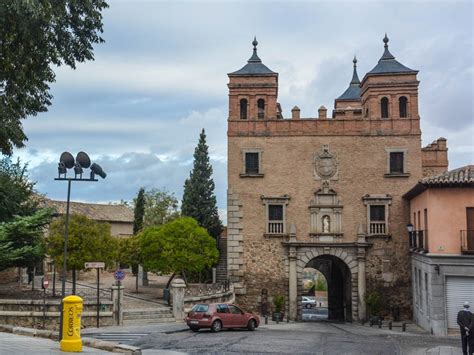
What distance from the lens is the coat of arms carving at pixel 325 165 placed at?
33188mm

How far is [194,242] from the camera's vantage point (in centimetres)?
3100

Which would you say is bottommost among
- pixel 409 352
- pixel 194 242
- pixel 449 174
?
pixel 409 352

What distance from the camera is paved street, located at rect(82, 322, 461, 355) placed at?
58.5ft

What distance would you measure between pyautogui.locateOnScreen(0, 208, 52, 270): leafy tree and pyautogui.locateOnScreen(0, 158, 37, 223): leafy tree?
38.8 inches

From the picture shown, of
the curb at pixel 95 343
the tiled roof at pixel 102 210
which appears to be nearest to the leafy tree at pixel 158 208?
the tiled roof at pixel 102 210

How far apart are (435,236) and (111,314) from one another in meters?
14.6

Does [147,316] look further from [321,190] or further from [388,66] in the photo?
[388,66]

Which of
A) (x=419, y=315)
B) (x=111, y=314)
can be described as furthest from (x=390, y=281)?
(x=111, y=314)


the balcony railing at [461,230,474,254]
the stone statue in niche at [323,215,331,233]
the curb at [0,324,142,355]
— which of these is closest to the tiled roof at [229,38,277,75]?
the stone statue in niche at [323,215,331,233]

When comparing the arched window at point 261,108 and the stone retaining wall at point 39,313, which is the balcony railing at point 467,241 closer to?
the arched window at point 261,108

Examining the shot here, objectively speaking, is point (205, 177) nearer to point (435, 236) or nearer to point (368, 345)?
point (435, 236)

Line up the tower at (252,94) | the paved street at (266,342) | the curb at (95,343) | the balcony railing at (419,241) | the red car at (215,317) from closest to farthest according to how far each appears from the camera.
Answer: the curb at (95,343) < the paved street at (266,342) < the red car at (215,317) < the balcony railing at (419,241) < the tower at (252,94)

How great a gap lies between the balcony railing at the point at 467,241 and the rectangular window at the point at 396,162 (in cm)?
853

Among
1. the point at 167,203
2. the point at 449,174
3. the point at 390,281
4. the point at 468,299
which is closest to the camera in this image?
the point at 468,299
